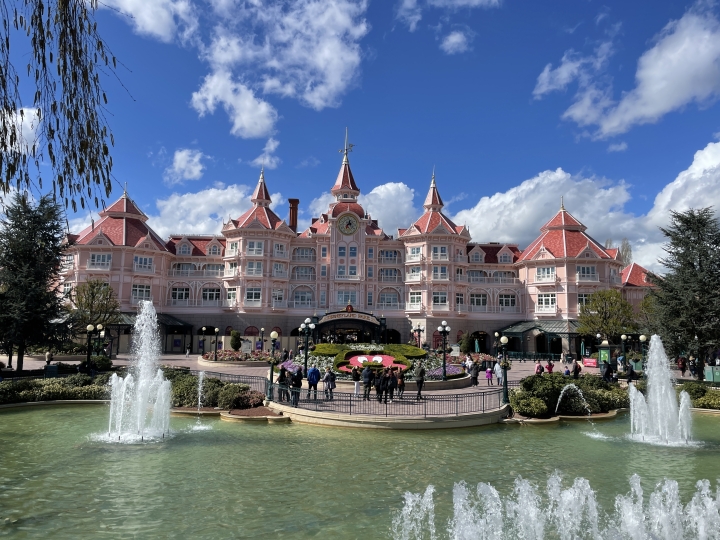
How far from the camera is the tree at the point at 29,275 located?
30.8 meters

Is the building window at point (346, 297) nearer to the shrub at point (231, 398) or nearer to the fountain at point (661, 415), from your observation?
the shrub at point (231, 398)

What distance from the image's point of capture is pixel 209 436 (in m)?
17.5

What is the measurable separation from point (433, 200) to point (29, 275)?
4462 cm

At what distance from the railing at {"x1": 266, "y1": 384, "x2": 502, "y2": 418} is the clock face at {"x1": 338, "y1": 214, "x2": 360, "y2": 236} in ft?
124

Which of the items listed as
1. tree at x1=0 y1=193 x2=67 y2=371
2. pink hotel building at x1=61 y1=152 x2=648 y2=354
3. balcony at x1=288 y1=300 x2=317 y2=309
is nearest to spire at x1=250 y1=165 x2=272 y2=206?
pink hotel building at x1=61 y1=152 x2=648 y2=354

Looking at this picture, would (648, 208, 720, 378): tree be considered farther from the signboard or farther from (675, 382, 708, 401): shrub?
the signboard

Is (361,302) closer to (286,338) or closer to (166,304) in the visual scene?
(286,338)

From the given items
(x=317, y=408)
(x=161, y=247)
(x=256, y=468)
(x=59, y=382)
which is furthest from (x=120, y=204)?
(x=256, y=468)

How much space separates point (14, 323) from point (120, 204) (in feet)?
99.0

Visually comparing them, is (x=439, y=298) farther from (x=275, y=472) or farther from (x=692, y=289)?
(x=275, y=472)

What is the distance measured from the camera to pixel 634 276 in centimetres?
6262

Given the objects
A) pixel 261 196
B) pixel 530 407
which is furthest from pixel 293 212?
pixel 530 407

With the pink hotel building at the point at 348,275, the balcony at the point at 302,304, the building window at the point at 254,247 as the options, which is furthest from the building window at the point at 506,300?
the building window at the point at 254,247

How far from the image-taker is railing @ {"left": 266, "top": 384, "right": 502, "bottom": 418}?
2012cm
